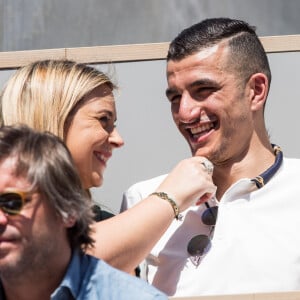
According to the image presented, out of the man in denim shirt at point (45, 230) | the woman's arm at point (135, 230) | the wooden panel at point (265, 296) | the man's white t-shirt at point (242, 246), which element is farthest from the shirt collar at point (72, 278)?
the man's white t-shirt at point (242, 246)

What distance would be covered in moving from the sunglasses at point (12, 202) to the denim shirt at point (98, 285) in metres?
0.22

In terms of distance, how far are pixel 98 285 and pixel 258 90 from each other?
1.30 meters

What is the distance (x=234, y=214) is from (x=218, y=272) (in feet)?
0.75

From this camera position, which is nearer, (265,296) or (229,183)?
(265,296)

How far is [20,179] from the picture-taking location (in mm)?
2945

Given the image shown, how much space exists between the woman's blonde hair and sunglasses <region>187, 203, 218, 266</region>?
561 millimetres

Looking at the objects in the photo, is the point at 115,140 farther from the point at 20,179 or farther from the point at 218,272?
the point at 20,179

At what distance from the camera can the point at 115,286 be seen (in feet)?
9.87

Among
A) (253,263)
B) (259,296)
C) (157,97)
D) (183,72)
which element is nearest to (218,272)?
(253,263)

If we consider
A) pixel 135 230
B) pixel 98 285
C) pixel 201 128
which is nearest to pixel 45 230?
pixel 98 285

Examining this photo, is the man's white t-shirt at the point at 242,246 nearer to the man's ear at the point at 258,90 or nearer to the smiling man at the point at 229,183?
the smiling man at the point at 229,183

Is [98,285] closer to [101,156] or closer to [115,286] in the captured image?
[115,286]

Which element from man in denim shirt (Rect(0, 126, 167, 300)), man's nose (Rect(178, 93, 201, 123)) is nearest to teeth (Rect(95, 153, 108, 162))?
man's nose (Rect(178, 93, 201, 123))

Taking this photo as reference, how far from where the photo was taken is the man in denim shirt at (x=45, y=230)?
2906mm
